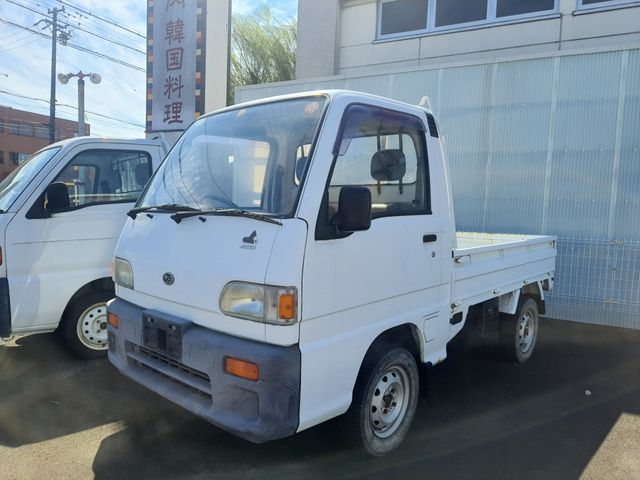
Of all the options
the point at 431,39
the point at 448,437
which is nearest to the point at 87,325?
the point at 448,437

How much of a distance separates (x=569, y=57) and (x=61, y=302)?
6880 millimetres

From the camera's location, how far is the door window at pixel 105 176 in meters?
4.73

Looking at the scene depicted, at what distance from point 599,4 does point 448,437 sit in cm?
737

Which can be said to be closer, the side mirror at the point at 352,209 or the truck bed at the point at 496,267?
the side mirror at the point at 352,209

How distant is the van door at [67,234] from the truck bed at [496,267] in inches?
129

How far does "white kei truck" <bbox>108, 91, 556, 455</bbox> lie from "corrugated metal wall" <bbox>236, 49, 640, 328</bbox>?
365 cm

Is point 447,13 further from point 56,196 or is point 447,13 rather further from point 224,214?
point 224,214

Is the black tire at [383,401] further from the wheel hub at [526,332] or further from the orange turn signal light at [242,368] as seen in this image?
the wheel hub at [526,332]

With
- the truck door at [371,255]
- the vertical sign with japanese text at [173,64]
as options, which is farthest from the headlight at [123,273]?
the vertical sign with japanese text at [173,64]

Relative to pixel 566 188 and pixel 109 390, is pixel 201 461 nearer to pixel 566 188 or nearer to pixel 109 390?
pixel 109 390

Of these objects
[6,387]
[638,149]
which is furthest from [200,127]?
[638,149]

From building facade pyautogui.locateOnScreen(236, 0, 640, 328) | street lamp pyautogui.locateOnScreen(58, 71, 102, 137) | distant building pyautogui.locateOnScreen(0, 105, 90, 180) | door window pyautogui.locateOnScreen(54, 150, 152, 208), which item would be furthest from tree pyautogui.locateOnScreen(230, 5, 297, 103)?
distant building pyautogui.locateOnScreen(0, 105, 90, 180)

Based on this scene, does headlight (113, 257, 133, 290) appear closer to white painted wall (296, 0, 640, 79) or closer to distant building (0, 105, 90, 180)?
white painted wall (296, 0, 640, 79)

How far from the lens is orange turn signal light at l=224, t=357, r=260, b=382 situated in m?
2.51
